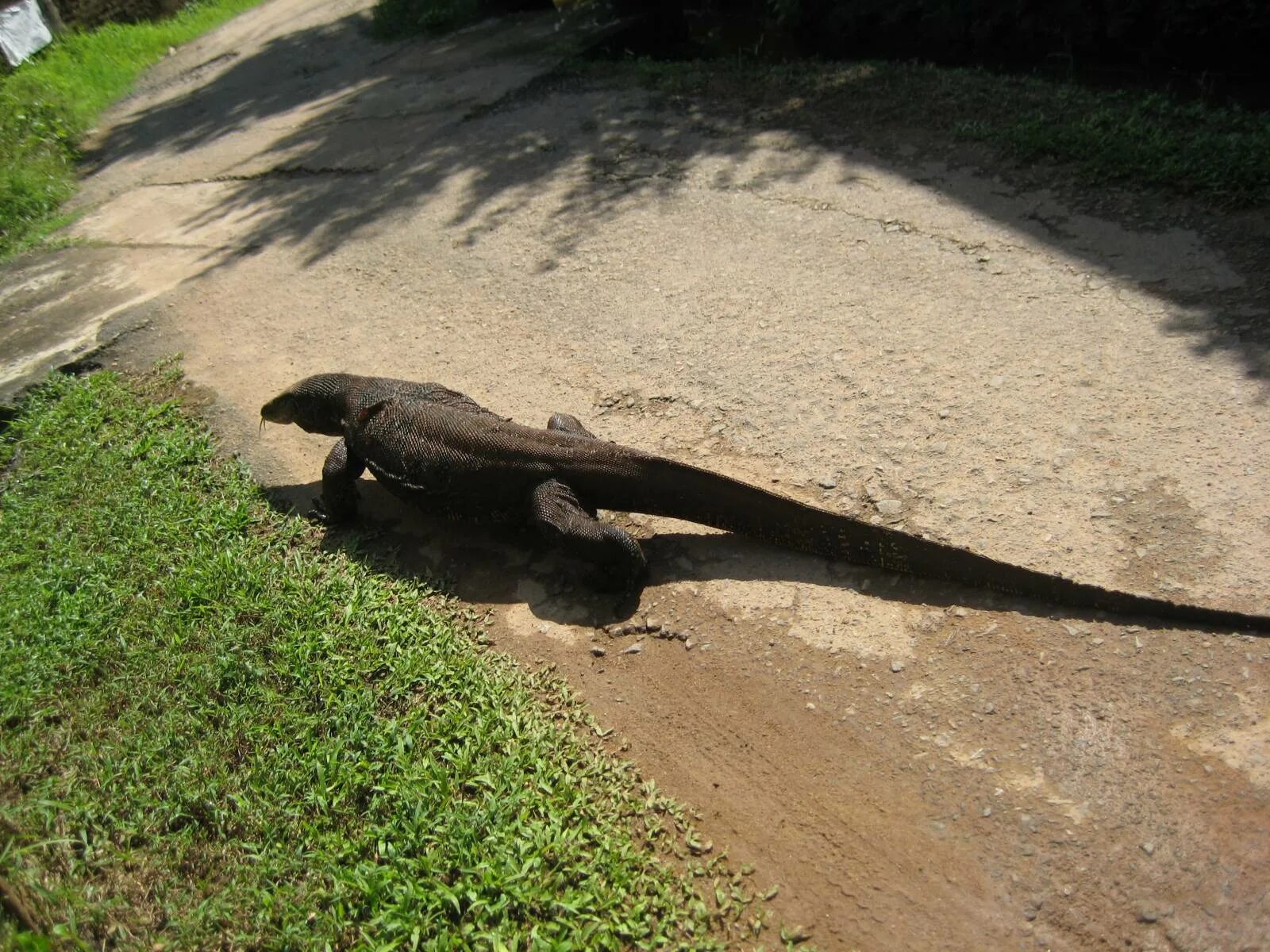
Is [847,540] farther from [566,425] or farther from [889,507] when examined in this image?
[566,425]

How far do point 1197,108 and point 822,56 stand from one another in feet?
13.2

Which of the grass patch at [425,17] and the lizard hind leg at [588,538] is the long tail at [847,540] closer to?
the lizard hind leg at [588,538]

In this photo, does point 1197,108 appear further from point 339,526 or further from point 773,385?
point 339,526

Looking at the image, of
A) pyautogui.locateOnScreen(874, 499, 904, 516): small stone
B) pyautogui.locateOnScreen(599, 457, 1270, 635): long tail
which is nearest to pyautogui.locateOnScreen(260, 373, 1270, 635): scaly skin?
pyautogui.locateOnScreen(599, 457, 1270, 635): long tail

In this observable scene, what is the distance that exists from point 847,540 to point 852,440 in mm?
848

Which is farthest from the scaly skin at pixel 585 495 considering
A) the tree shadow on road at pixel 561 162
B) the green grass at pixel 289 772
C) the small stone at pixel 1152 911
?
the tree shadow on road at pixel 561 162

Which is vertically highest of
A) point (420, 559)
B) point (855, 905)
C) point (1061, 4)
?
point (1061, 4)

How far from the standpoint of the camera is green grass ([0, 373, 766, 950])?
2.94 metres

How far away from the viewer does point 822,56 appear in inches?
380

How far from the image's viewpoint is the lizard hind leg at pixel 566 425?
4.57 meters

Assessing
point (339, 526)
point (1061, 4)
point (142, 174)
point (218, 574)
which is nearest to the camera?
point (218, 574)

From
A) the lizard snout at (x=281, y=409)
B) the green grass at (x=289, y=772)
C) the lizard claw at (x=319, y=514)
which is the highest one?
the lizard snout at (x=281, y=409)

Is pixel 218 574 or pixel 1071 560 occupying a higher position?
pixel 218 574

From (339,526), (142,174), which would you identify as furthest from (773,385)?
(142,174)
